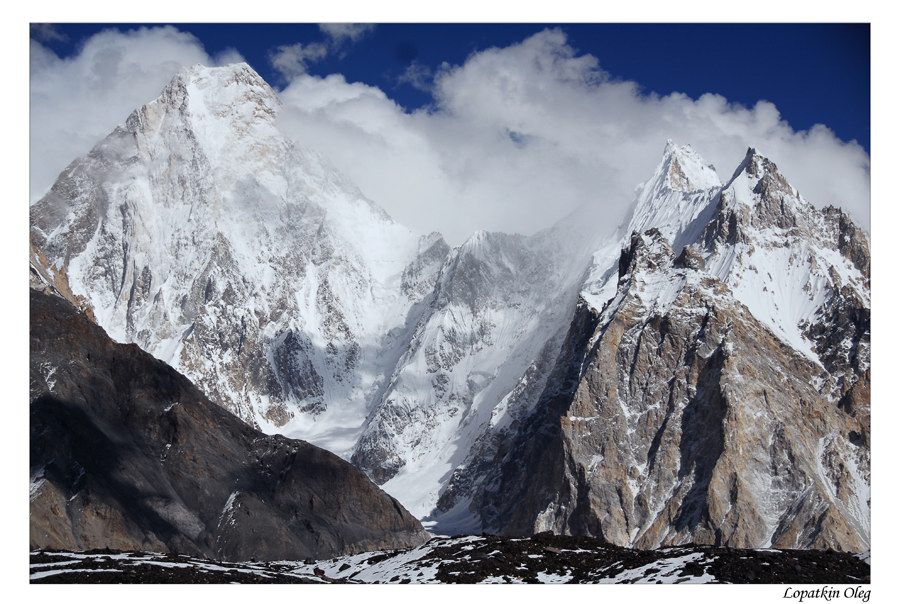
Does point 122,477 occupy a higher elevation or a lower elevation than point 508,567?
higher

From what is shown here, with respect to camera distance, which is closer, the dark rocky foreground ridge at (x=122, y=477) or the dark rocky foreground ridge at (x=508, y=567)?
the dark rocky foreground ridge at (x=508, y=567)

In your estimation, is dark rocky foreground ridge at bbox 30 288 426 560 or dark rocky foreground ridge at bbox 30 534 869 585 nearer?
dark rocky foreground ridge at bbox 30 534 869 585

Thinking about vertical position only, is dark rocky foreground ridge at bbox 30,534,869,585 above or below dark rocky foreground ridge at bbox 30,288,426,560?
below

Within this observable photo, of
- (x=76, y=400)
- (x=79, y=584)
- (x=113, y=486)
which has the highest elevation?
(x=76, y=400)

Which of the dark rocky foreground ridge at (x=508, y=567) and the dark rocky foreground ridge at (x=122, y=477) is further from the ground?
the dark rocky foreground ridge at (x=122, y=477)

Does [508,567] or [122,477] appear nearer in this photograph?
[508,567]
